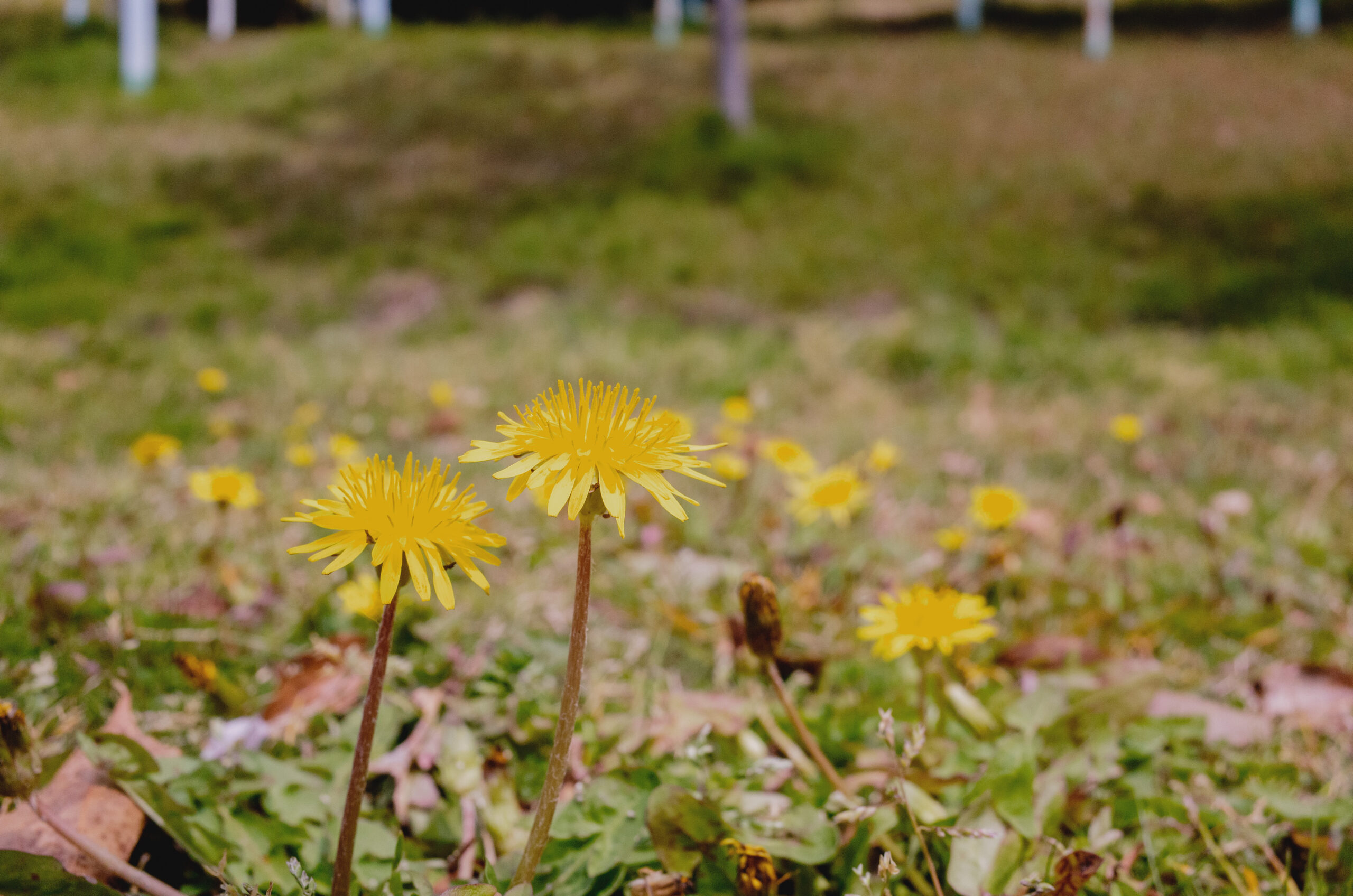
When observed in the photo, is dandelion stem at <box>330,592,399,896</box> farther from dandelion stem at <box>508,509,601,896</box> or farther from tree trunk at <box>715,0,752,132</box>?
tree trunk at <box>715,0,752,132</box>

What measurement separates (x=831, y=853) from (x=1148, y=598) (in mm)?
1379

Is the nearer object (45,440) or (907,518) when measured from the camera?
(907,518)

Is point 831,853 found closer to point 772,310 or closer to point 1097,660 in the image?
point 1097,660

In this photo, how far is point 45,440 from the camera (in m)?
2.86

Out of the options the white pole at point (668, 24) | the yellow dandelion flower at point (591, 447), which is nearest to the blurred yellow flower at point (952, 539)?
the yellow dandelion flower at point (591, 447)

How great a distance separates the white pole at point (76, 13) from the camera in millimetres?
13062

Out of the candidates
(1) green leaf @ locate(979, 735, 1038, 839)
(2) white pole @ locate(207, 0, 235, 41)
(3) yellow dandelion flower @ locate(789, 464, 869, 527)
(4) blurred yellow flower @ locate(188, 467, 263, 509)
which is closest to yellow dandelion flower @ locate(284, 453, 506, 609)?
(1) green leaf @ locate(979, 735, 1038, 839)

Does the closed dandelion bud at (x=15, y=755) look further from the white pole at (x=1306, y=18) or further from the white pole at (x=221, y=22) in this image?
the white pole at (x=1306, y=18)

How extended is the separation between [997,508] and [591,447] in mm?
1221

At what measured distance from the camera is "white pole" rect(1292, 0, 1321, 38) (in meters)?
13.4

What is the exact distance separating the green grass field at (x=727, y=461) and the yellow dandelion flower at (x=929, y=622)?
0.15 metres

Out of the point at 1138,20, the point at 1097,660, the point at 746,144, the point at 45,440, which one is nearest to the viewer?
the point at 1097,660

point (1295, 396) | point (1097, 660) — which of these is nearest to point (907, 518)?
point (1097, 660)

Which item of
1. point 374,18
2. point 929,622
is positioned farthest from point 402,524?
point 374,18
